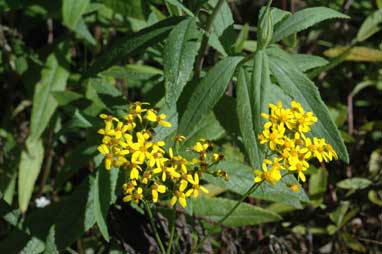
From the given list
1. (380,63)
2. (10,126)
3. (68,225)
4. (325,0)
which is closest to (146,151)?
(68,225)

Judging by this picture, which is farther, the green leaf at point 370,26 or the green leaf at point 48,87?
the green leaf at point 370,26

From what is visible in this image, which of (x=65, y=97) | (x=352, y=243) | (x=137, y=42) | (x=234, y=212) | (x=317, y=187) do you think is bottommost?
(x=352, y=243)

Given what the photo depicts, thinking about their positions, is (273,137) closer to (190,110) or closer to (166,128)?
(190,110)

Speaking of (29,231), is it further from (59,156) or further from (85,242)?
(59,156)

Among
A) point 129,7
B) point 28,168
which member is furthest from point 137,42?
point 28,168

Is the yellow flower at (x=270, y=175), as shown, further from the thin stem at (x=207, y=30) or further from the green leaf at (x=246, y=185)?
the thin stem at (x=207, y=30)

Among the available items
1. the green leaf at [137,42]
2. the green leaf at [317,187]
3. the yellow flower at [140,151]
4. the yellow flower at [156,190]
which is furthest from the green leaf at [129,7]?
the green leaf at [317,187]
